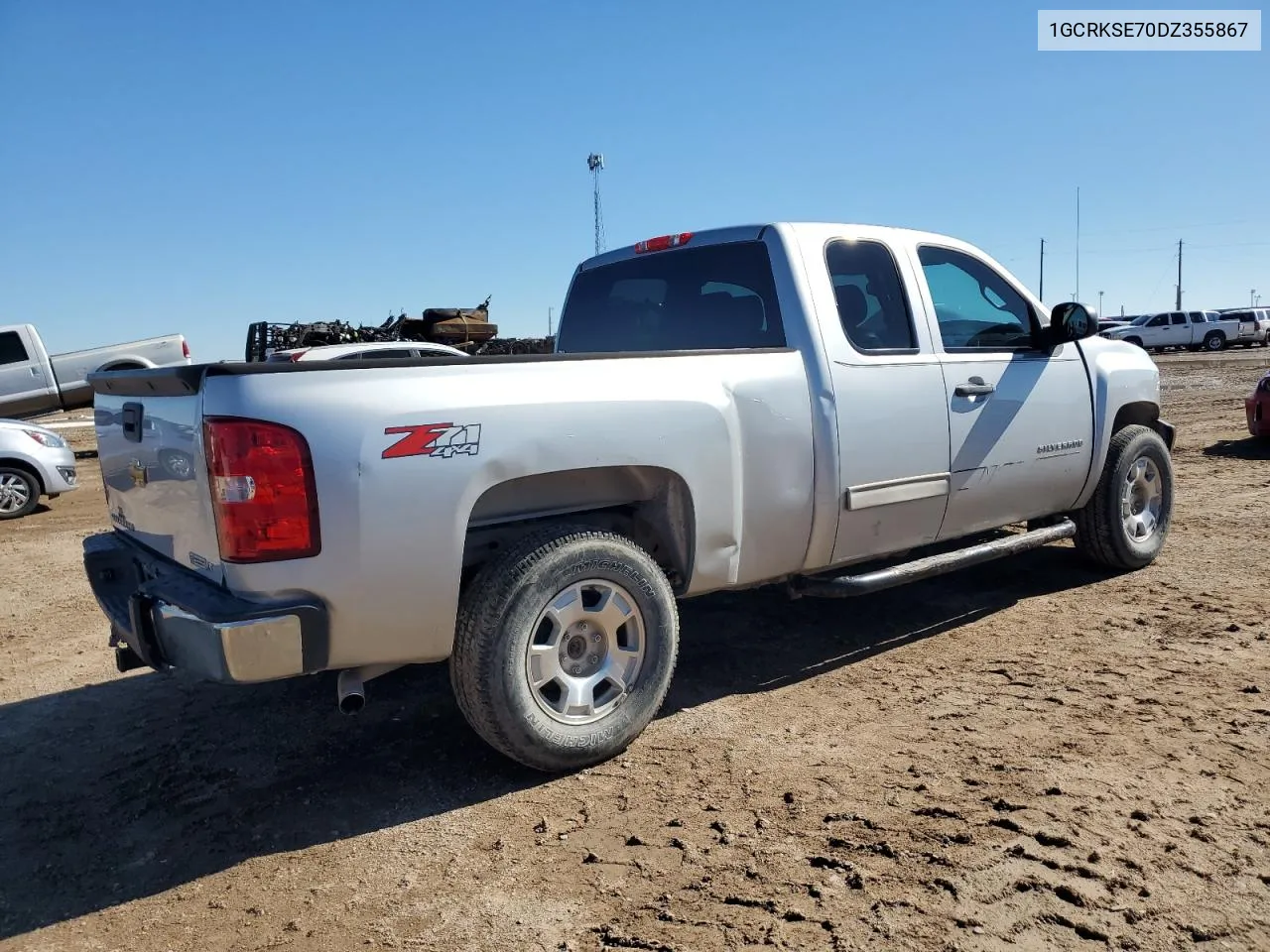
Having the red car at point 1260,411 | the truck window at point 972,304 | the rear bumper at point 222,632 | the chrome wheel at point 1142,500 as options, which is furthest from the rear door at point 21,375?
the red car at point 1260,411

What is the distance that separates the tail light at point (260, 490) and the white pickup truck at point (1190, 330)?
40.2m

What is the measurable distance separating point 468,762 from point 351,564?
1102 millimetres

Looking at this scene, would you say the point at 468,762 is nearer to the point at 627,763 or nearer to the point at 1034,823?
the point at 627,763

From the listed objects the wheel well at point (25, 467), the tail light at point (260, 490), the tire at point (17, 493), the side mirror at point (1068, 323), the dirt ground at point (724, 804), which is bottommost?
the dirt ground at point (724, 804)

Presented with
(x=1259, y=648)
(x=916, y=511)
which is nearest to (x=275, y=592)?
(x=916, y=511)

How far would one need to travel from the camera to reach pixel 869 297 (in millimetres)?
4422

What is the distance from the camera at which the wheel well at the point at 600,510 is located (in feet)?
11.0

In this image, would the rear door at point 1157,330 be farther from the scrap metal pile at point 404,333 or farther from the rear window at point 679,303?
the rear window at point 679,303

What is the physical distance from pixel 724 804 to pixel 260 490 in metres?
1.81

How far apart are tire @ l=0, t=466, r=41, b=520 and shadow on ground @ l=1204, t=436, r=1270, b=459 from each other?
13.4 metres

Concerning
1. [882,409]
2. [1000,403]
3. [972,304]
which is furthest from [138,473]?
[972,304]

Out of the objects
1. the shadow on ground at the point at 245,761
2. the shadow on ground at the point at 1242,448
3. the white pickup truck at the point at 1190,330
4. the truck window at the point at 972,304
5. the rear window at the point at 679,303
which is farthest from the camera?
the white pickup truck at the point at 1190,330

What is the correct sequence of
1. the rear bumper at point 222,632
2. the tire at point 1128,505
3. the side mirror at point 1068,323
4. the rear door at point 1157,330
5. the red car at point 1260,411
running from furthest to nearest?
the rear door at point 1157,330
the red car at point 1260,411
the tire at point 1128,505
the side mirror at point 1068,323
the rear bumper at point 222,632

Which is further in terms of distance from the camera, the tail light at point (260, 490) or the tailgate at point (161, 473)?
the tailgate at point (161, 473)
